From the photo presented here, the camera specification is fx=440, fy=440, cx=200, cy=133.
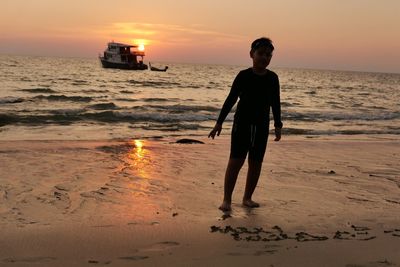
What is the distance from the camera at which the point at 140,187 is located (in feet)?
18.2

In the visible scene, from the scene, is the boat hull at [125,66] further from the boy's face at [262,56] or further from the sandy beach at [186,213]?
the boy's face at [262,56]

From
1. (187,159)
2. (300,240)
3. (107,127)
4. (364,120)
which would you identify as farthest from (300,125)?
(300,240)

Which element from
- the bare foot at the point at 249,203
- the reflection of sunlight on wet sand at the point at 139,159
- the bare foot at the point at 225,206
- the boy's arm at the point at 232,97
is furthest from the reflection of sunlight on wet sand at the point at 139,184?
the boy's arm at the point at 232,97

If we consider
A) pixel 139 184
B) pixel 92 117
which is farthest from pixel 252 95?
pixel 92 117

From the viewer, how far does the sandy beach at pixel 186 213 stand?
11.0 ft

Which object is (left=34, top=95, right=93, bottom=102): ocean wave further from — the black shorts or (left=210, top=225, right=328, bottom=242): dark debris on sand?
(left=210, top=225, right=328, bottom=242): dark debris on sand

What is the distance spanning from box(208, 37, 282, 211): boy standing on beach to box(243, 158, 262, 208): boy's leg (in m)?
0.01

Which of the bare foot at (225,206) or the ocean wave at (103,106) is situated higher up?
the bare foot at (225,206)

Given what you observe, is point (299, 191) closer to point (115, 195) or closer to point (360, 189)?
point (360, 189)

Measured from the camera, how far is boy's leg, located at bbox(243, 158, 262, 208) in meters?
4.66

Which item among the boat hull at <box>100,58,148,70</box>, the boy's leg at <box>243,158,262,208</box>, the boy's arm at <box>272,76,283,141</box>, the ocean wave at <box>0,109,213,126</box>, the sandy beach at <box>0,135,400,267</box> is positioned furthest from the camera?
the boat hull at <box>100,58,148,70</box>

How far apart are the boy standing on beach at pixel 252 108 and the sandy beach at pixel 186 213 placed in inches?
22.4

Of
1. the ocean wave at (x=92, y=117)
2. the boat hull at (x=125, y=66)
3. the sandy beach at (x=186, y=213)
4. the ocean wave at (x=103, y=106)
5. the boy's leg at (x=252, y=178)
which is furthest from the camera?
the boat hull at (x=125, y=66)

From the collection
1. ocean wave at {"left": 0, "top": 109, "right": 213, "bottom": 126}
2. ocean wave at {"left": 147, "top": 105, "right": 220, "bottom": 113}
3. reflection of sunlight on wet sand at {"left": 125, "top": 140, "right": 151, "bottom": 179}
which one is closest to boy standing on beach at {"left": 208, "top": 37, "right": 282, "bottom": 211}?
reflection of sunlight on wet sand at {"left": 125, "top": 140, "right": 151, "bottom": 179}
